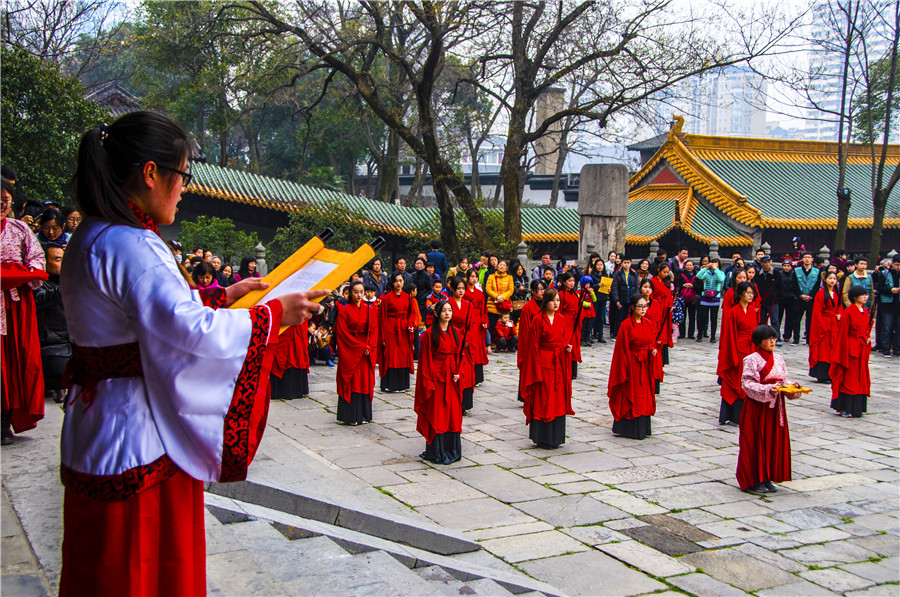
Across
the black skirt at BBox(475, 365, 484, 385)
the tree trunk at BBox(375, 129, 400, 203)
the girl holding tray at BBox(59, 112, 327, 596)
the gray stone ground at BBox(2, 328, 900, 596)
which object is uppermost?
the tree trunk at BBox(375, 129, 400, 203)

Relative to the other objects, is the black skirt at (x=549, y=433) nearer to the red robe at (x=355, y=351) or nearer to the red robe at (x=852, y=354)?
the red robe at (x=355, y=351)

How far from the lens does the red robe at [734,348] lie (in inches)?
359

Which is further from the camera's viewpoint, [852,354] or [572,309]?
[572,309]

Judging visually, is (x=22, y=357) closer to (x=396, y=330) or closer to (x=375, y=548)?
(x=375, y=548)

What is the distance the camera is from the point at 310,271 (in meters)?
2.22


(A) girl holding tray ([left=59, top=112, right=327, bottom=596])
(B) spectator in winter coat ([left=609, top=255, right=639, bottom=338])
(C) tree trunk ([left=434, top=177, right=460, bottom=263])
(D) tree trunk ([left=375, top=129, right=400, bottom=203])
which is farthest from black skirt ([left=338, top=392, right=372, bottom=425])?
(D) tree trunk ([left=375, top=129, right=400, bottom=203])

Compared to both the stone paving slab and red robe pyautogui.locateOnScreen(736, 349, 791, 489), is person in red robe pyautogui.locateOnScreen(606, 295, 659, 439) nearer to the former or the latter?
red robe pyautogui.locateOnScreen(736, 349, 791, 489)

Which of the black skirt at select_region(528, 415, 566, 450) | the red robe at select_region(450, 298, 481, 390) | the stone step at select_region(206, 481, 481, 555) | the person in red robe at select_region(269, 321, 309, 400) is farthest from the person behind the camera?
the person in red robe at select_region(269, 321, 309, 400)

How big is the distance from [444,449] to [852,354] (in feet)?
18.4

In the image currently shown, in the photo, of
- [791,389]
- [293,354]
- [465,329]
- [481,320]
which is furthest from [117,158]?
[481,320]

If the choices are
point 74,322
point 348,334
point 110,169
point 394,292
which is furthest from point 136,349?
point 394,292

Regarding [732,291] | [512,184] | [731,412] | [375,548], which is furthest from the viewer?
[512,184]

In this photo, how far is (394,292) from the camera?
10.5m

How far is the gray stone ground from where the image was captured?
4.90 meters
